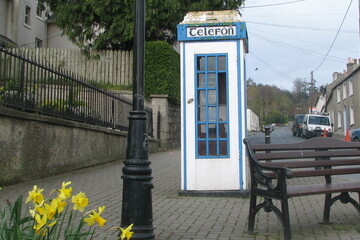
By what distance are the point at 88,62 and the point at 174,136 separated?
5.52m

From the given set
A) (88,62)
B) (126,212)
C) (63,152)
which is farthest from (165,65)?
(126,212)

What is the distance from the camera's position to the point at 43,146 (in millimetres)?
8742

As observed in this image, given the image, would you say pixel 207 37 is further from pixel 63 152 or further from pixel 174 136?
pixel 174 136

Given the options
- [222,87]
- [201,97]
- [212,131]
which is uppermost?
[222,87]

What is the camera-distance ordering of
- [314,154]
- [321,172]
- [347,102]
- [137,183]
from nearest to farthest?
[137,183], [321,172], [314,154], [347,102]

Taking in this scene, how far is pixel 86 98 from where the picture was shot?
11.4 meters

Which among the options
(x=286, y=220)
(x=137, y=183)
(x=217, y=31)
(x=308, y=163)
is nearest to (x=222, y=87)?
(x=217, y=31)

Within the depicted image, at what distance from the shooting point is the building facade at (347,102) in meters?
39.4

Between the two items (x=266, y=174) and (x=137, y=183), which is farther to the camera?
→ (x=266, y=174)

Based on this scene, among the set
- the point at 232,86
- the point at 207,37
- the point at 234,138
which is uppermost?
the point at 207,37

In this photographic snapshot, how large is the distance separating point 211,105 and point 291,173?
10.4 feet

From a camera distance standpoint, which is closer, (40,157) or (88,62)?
(40,157)

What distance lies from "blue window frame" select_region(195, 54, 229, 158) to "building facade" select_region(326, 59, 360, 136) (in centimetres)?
2929

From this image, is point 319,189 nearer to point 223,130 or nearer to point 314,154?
point 314,154
